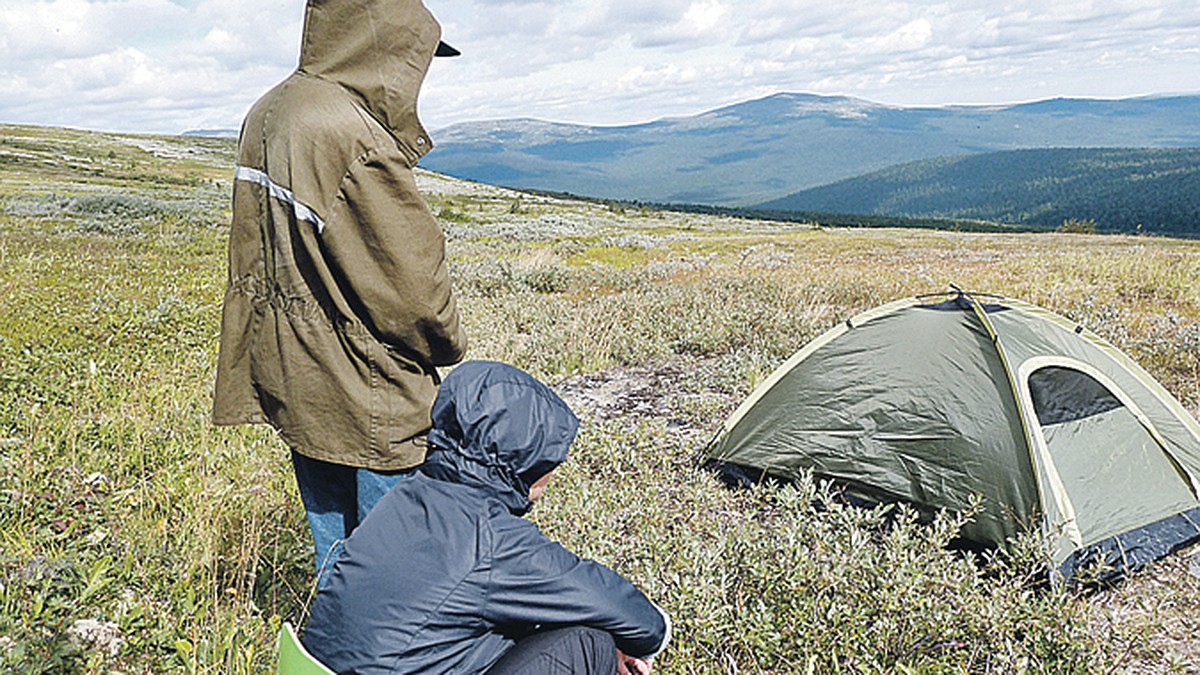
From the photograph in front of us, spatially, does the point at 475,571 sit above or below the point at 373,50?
below

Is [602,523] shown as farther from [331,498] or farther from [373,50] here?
[373,50]

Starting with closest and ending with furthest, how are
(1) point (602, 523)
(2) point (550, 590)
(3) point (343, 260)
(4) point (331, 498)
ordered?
1. (2) point (550, 590)
2. (3) point (343, 260)
3. (4) point (331, 498)
4. (1) point (602, 523)

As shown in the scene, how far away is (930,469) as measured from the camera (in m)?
5.00

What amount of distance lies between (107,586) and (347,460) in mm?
1852

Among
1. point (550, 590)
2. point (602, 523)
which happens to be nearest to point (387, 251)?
point (550, 590)

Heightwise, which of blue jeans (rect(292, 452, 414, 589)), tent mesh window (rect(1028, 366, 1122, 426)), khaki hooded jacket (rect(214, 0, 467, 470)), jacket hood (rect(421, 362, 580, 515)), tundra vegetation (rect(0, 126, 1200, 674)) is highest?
khaki hooded jacket (rect(214, 0, 467, 470))

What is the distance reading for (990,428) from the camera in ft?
16.0

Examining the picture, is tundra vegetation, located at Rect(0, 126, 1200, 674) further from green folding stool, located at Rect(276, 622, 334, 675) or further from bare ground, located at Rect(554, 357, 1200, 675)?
green folding stool, located at Rect(276, 622, 334, 675)

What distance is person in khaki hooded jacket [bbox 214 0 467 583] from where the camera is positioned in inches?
105

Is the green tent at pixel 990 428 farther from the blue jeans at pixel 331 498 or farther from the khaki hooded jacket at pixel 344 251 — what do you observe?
the khaki hooded jacket at pixel 344 251

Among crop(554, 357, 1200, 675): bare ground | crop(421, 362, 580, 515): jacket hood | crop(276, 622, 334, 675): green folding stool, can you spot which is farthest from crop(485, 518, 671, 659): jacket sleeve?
crop(554, 357, 1200, 675): bare ground

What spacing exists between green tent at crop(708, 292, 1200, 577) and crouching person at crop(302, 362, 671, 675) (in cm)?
310

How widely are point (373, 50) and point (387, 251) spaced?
71 cm

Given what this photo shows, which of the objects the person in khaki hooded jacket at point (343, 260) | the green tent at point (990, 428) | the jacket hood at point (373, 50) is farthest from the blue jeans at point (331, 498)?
the green tent at point (990, 428)
